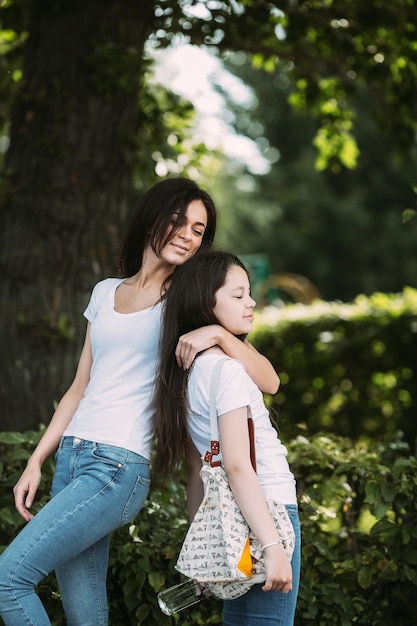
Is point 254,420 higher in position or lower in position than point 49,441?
higher

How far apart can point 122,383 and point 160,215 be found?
53 cm

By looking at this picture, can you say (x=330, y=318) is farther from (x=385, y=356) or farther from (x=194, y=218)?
(x=194, y=218)

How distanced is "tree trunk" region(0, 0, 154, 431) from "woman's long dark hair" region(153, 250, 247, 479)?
8.76ft

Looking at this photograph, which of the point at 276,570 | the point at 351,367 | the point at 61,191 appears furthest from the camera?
the point at 351,367

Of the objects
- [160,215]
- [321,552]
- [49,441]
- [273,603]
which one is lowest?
[321,552]

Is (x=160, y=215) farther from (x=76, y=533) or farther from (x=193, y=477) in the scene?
(x=76, y=533)

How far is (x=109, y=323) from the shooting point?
2645 millimetres

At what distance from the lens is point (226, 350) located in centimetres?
250

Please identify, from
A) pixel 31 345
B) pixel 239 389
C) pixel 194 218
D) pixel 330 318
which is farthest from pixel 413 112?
pixel 239 389

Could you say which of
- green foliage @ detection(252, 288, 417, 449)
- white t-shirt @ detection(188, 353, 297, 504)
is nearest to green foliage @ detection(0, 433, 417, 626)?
white t-shirt @ detection(188, 353, 297, 504)

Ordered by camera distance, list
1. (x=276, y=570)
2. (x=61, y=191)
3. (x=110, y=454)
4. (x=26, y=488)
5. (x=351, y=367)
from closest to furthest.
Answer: (x=276, y=570) → (x=110, y=454) → (x=26, y=488) → (x=61, y=191) → (x=351, y=367)

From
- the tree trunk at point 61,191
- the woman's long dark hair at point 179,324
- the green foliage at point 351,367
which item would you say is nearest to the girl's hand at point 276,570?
the woman's long dark hair at point 179,324

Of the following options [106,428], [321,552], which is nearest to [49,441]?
[106,428]

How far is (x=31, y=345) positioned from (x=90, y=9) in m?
2.01
